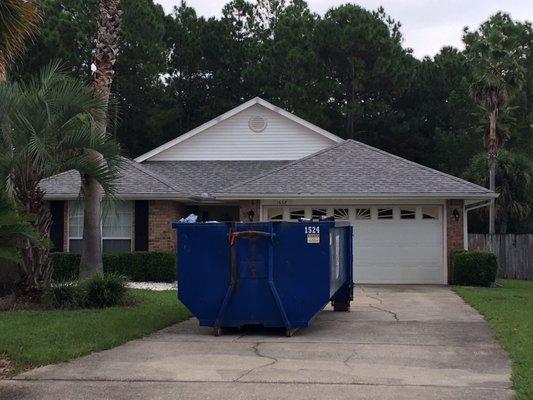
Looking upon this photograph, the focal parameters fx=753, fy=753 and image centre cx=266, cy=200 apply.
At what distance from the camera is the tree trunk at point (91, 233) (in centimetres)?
1523

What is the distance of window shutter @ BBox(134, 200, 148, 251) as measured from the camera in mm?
21625

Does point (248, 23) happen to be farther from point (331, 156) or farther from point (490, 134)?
point (331, 156)

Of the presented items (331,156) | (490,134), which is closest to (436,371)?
(331,156)

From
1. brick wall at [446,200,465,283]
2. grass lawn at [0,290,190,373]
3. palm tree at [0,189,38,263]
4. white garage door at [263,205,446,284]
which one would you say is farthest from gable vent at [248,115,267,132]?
palm tree at [0,189,38,263]

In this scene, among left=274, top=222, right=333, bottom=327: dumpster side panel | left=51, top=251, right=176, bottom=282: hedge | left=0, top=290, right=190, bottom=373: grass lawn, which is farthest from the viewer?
left=51, top=251, right=176, bottom=282: hedge

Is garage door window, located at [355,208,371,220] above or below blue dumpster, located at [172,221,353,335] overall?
above

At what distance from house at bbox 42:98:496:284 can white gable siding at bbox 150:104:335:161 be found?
8.29ft

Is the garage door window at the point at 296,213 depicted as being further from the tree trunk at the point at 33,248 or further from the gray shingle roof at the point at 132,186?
the tree trunk at the point at 33,248

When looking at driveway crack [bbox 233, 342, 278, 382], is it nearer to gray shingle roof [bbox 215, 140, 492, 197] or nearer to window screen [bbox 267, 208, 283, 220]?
gray shingle roof [bbox 215, 140, 492, 197]

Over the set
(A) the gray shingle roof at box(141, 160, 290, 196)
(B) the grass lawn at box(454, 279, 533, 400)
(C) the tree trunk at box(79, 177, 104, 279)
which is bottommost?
(B) the grass lawn at box(454, 279, 533, 400)

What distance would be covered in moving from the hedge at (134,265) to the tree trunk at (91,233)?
4949 millimetres

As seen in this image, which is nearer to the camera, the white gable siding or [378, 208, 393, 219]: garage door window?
[378, 208, 393, 219]: garage door window

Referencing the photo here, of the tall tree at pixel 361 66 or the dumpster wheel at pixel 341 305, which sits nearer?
the dumpster wheel at pixel 341 305

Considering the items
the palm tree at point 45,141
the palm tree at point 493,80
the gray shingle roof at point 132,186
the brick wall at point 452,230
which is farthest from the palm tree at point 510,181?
the palm tree at point 45,141
